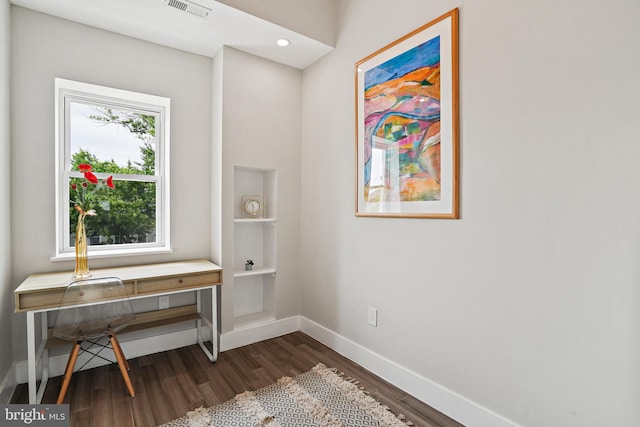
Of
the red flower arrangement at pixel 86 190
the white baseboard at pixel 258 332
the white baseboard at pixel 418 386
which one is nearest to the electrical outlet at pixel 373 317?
the white baseboard at pixel 418 386

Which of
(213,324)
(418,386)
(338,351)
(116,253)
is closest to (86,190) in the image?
(116,253)

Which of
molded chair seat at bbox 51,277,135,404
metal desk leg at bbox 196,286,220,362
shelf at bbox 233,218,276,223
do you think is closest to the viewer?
molded chair seat at bbox 51,277,135,404

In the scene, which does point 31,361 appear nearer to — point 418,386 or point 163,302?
point 163,302

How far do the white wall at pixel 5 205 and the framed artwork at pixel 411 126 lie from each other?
2286 mm

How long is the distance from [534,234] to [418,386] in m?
1.20

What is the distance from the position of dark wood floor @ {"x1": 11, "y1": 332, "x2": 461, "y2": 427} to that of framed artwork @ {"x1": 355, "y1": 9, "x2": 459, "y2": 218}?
117 centimetres

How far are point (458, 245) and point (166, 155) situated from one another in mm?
2443

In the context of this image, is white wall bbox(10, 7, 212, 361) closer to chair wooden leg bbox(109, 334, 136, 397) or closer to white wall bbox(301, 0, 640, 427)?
chair wooden leg bbox(109, 334, 136, 397)

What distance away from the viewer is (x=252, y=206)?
3061mm

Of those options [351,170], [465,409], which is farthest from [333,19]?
[465,409]

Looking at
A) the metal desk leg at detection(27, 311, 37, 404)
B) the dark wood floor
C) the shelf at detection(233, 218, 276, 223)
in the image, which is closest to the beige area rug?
the dark wood floor

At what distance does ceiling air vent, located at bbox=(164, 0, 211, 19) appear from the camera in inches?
85.5

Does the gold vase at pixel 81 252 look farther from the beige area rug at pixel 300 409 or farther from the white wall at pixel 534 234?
the white wall at pixel 534 234

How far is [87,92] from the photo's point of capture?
8.31 feet
